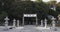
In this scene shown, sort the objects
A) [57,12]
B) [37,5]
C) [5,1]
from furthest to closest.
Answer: [57,12]
[37,5]
[5,1]

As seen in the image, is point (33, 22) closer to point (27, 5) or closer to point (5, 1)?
point (27, 5)

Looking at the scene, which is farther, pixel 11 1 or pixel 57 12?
pixel 57 12

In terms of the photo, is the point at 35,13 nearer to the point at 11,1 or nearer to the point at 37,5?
the point at 37,5

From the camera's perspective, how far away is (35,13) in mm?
34219

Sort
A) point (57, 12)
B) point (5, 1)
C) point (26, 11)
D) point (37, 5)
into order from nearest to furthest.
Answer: point (5, 1)
point (26, 11)
point (37, 5)
point (57, 12)

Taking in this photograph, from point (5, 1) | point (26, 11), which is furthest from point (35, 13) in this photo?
point (5, 1)

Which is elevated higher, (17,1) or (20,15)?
(17,1)


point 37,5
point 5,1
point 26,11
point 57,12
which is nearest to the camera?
point 5,1

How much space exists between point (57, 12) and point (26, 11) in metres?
10.5

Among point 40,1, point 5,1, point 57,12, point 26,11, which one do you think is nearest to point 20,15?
point 26,11

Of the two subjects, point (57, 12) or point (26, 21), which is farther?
point (57, 12)

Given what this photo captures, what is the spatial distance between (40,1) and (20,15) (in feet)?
21.6

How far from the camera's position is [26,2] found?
1369 inches

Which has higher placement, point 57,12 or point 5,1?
point 5,1
